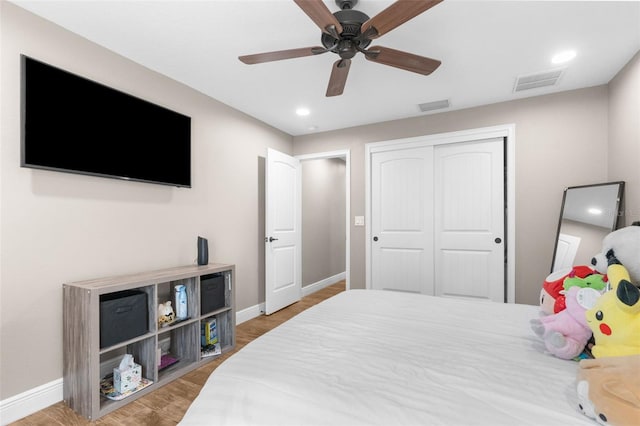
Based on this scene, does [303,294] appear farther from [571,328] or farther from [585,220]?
[571,328]

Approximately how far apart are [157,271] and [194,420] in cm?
187

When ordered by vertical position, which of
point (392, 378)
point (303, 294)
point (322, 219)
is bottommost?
point (303, 294)

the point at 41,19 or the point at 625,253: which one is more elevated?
the point at 41,19

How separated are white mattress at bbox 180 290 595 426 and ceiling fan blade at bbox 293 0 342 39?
1.52 m

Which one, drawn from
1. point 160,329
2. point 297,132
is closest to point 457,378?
point 160,329

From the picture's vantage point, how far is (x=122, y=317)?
6.40 feet

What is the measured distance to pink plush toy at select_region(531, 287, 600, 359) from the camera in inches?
45.7

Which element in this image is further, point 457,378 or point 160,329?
point 160,329

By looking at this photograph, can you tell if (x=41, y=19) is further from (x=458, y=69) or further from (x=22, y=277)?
(x=458, y=69)

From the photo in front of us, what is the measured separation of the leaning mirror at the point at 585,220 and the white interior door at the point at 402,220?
1.23 m

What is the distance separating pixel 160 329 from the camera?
2.20 metres

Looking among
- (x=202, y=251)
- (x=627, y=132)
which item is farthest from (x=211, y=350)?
(x=627, y=132)

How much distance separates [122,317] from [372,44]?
2.57 meters

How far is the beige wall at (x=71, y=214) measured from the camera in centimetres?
177
